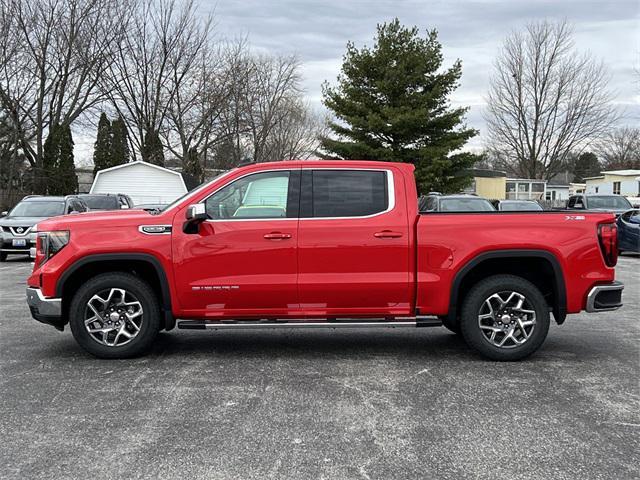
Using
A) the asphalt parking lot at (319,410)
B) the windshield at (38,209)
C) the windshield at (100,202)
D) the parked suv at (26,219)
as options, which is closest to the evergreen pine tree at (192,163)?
the windshield at (100,202)

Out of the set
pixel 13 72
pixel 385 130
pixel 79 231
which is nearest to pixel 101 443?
pixel 79 231

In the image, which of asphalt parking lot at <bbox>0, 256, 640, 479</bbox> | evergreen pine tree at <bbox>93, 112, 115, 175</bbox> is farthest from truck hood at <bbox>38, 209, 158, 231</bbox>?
evergreen pine tree at <bbox>93, 112, 115, 175</bbox>

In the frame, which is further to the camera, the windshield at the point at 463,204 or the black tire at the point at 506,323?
the windshield at the point at 463,204

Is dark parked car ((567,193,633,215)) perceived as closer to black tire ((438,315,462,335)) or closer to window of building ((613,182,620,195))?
black tire ((438,315,462,335))

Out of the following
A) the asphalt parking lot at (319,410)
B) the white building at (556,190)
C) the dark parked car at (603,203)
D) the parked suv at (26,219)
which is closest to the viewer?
the asphalt parking lot at (319,410)

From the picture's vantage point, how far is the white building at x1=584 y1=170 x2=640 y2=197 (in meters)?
48.5

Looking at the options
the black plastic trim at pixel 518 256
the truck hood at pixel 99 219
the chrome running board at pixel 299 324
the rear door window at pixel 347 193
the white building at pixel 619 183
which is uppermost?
the white building at pixel 619 183

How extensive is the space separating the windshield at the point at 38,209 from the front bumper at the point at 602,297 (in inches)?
552

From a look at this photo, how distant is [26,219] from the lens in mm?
15281

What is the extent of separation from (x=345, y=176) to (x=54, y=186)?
35.3m

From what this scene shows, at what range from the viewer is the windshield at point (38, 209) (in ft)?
52.1

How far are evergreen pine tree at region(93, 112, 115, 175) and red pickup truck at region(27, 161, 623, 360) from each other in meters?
38.4

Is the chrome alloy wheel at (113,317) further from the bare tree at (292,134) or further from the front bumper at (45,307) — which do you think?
the bare tree at (292,134)

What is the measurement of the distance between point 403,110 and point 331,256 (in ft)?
Answer: 92.8
